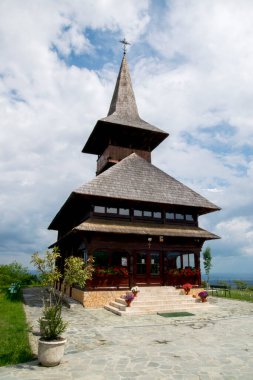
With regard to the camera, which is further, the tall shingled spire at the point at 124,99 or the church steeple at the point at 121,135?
the tall shingled spire at the point at 124,99

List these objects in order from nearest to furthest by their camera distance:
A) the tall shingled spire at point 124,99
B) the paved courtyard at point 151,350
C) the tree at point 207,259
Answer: the paved courtyard at point 151,350 → the tall shingled spire at point 124,99 → the tree at point 207,259

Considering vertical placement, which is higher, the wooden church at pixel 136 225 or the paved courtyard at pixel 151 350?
the wooden church at pixel 136 225

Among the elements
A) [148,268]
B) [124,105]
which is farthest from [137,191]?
[124,105]

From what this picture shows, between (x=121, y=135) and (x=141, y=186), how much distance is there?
5590mm

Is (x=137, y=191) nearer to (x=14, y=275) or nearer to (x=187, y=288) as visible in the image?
(x=187, y=288)

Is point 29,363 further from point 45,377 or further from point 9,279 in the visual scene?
point 9,279

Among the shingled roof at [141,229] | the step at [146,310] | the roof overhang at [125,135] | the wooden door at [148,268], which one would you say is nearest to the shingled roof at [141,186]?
the shingled roof at [141,229]

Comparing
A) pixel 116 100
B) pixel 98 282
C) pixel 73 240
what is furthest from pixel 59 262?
pixel 116 100

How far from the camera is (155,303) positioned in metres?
14.3

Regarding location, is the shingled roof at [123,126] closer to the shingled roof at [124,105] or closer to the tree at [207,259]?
the shingled roof at [124,105]

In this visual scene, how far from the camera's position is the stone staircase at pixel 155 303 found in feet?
44.1

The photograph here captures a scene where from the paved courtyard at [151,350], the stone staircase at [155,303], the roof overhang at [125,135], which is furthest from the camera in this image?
the roof overhang at [125,135]

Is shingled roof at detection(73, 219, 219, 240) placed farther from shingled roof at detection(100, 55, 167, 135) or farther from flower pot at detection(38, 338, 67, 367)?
flower pot at detection(38, 338, 67, 367)

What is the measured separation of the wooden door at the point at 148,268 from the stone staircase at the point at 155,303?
681mm
